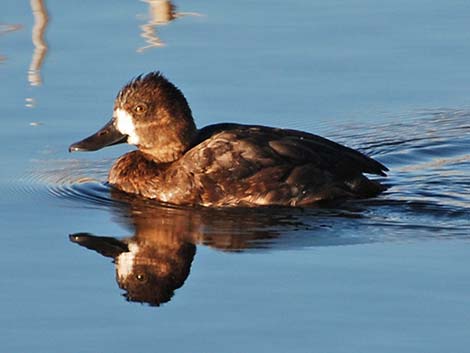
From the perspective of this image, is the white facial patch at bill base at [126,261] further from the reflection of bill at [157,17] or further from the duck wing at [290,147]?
the reflection of bill at [157,17]

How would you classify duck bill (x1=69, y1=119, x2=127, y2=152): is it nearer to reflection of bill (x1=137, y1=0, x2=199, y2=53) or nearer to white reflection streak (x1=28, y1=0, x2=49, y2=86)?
white reflection streak (x1=28, y1=0, x2=49, y2=86)

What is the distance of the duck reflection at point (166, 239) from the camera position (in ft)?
29.9

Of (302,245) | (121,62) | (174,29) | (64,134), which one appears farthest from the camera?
(174,29)

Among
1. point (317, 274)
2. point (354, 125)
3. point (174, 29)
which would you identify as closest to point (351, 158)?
point (354, 125)

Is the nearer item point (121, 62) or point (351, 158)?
point (351, 158)

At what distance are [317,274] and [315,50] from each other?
4509mm

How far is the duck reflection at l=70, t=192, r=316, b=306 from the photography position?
912cm

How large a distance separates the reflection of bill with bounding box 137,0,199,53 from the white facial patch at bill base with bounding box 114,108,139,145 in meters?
2.18

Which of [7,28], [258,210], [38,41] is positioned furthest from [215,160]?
[7,28]

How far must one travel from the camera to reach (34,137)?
38.6 feet

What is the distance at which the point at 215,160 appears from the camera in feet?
35.5

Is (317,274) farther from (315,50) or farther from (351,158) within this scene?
(315,50)

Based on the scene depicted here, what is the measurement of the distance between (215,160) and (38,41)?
3.17 meters

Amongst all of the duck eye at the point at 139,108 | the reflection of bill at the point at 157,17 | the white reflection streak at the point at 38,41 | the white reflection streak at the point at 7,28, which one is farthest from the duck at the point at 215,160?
the white reflection streak at the point at 7,28
